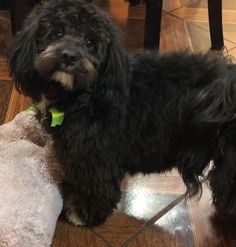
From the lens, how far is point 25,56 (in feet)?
3.22

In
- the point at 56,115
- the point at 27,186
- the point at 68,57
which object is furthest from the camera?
the point at 27,186

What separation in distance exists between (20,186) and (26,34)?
1.27ft

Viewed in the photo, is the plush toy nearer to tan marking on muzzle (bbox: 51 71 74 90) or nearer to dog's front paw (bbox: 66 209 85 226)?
dog's front paw (bbox: 66 209 85 226)

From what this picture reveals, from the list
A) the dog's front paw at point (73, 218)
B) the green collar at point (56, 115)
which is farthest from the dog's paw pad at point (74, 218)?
the green collar at point (56, 115)

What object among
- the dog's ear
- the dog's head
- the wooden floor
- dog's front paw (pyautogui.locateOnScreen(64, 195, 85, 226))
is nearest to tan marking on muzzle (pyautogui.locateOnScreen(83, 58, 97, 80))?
the dog's head

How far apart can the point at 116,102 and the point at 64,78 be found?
0.43 feet

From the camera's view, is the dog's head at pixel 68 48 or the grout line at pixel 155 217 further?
the grout line at pixel 155 217

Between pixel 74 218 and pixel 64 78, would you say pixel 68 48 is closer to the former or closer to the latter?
pixel 64 78

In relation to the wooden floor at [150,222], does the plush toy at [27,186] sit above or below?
above

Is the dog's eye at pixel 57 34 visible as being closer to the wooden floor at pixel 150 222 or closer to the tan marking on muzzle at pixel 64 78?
the tan marking on muzzle at pixel 64 78

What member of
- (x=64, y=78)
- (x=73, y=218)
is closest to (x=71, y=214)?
(x=73, y=218)

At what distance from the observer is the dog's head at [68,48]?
0.94 metres

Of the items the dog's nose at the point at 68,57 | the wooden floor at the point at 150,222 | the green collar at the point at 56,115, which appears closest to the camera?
the dog's nose at the point at 68,57

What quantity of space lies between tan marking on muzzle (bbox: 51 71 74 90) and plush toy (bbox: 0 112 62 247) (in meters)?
0.30
